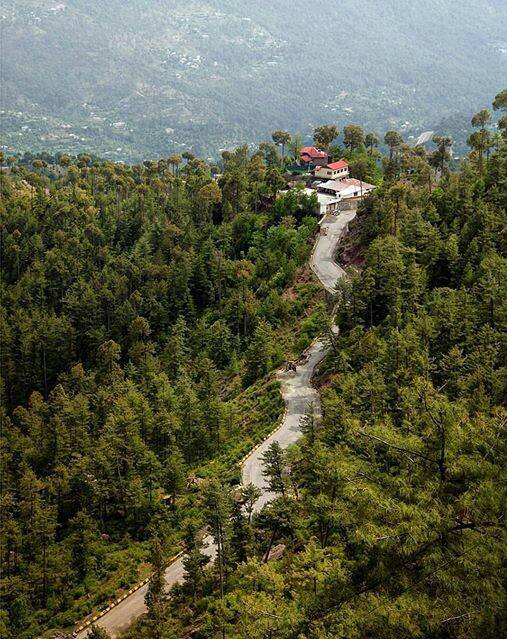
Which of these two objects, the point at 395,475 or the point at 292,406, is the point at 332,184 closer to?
the point at 292,406

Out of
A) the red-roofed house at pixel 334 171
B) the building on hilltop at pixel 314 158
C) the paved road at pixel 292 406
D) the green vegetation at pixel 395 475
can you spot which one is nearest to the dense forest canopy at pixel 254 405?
the green vegetation at pixel 395 475

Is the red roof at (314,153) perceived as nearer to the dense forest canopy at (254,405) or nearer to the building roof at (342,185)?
the dense forest canopy at (254,405)

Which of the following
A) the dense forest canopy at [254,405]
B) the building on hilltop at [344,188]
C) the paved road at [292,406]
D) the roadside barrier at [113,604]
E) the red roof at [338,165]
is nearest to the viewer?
the dense forest canopy at [254,405]

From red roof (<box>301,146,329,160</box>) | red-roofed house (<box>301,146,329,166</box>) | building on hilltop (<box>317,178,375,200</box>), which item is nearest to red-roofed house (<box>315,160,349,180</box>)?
building on hilltop (<box>317,178,375,200</box>)

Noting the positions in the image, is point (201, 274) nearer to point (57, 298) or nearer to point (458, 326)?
point (57, 298)

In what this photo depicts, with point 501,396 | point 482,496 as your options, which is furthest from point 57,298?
point 482,496

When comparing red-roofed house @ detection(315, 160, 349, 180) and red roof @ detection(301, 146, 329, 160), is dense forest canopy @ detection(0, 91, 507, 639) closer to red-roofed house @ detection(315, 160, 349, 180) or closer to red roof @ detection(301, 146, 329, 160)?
red-roofed house @ detection(315, 160, 349, 180)
